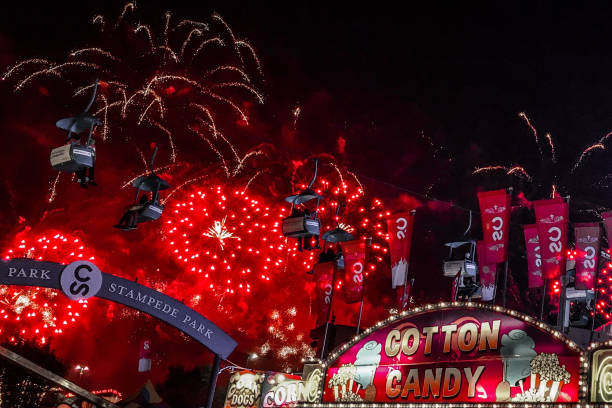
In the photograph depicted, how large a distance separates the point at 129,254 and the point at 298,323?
9489 millimetres

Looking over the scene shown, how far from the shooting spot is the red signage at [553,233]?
54.8 feet

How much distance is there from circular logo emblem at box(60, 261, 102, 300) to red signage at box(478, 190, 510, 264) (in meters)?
9.50

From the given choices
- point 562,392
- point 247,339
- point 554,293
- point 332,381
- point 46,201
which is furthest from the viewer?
point 247,339

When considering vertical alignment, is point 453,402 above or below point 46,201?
below

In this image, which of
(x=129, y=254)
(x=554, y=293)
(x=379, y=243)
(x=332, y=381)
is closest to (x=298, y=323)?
(x=379, y=243)

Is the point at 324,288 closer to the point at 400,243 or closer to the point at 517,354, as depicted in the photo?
the point at 400,243

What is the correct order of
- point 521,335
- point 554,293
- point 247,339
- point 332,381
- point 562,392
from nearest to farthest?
1. point 562,392
2. point 521,335
3. point 332,381
4. point 554,293
5. point 247,339

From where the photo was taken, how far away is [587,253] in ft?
53.2

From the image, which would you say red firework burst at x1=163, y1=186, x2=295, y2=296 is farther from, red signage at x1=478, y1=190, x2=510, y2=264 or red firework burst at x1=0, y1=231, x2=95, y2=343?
red signage at x1=478, y1=190, x2=510, y2=264

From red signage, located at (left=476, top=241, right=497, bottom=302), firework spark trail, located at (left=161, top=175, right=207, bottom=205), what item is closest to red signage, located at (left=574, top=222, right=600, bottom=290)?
red signage, located at (left=476, top=241, right=497, bottom=302)

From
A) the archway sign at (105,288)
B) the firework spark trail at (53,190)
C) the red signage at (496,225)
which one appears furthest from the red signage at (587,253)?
the firework spark trail at (53,190)

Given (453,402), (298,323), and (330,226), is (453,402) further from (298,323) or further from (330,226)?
(298,323)

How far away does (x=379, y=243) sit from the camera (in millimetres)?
32312

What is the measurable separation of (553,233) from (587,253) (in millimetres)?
945
